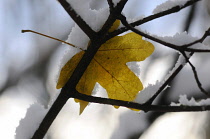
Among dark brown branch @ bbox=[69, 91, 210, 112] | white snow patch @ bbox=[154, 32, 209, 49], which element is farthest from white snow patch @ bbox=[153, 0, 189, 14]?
dark brown branch @ bbox=[69, 91, 210, 112]

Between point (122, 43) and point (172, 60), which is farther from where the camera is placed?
point (172, 60)

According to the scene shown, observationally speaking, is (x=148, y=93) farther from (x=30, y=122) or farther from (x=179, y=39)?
(x=30, y=122)

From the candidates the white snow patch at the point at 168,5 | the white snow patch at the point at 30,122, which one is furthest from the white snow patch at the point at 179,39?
the white snow patch at the point at 30,122

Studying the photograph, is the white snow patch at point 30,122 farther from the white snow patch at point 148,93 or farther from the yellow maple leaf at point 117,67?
the white snow patch at point 148,93

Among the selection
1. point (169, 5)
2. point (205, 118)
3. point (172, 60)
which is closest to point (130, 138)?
point (172, 60)

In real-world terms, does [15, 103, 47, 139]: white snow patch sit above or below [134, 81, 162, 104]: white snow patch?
above

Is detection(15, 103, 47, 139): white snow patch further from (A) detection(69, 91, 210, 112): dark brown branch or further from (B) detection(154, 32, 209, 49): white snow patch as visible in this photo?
(B) detection(154, 32, 209, 49): white snow patch

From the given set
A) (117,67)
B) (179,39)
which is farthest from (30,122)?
(179,39)

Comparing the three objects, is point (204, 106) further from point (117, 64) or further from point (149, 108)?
point (117, 64)
